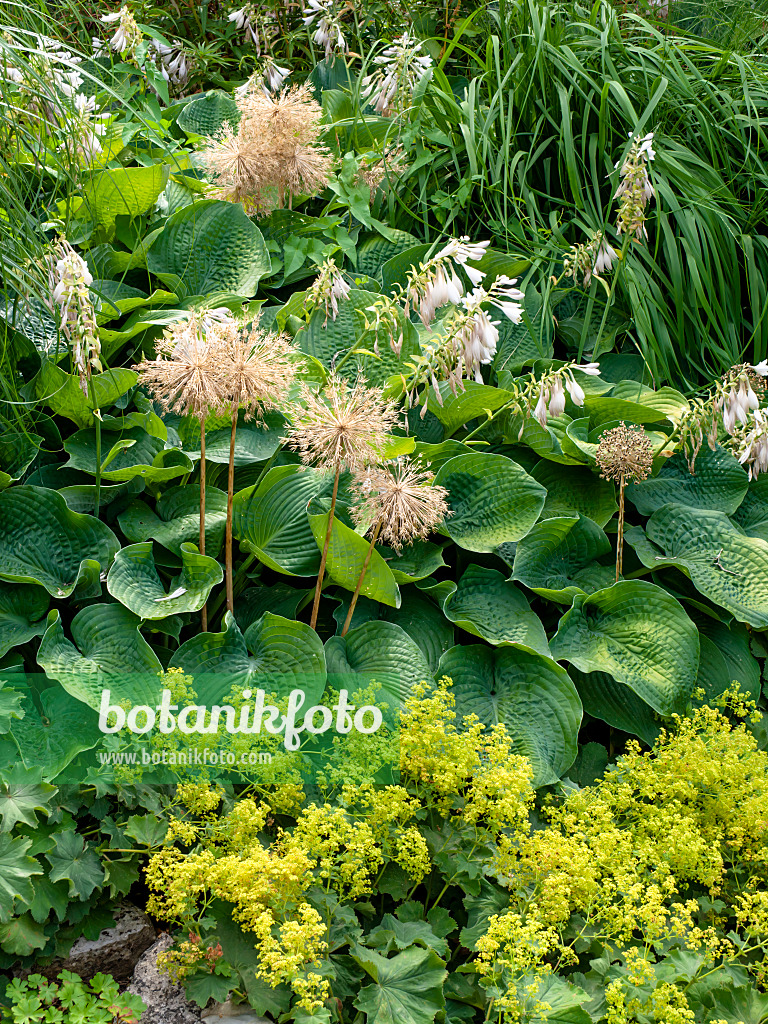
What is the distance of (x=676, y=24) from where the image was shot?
505cm

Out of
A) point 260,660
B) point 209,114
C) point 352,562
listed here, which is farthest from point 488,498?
point 209,114

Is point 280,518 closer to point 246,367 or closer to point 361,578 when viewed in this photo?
point 361,578

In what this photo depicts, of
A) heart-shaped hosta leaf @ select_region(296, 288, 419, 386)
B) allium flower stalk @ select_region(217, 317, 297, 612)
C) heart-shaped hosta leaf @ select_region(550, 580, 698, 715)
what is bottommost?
heart-shaped hosta leaf @ select_region(550, 580, 698, 715)

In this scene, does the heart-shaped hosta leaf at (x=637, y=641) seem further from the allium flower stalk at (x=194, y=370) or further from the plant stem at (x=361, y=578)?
the allium flower stalk at (x=194, y=370)

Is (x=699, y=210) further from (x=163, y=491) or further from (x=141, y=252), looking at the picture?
(x=163, y=491)

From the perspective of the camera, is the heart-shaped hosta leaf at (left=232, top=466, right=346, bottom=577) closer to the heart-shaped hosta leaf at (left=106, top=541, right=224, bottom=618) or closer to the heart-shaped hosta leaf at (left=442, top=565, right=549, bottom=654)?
the heart-shaped hosta leaf at (left=106, top=541, right=224, bottom=618)

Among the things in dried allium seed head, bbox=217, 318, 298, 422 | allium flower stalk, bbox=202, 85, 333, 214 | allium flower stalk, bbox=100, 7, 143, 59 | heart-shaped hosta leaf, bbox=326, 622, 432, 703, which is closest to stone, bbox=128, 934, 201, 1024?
heart-shaped hosta leaf, bbox=326, 622, 432, 703

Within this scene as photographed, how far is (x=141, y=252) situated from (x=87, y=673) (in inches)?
64.1

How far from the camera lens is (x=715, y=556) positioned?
2.81 meters

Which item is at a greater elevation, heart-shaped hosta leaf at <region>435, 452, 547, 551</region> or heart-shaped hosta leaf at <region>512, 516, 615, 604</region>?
heart-shaped hosta leaf at <region>435, 452, 547, 551</region>

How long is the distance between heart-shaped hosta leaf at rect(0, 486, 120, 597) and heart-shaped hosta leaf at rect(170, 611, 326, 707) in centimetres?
39

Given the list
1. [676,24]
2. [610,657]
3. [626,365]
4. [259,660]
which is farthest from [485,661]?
[676,24]

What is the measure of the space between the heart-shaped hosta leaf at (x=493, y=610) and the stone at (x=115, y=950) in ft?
3.52

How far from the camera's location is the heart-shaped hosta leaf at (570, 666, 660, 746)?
8.33 feet
